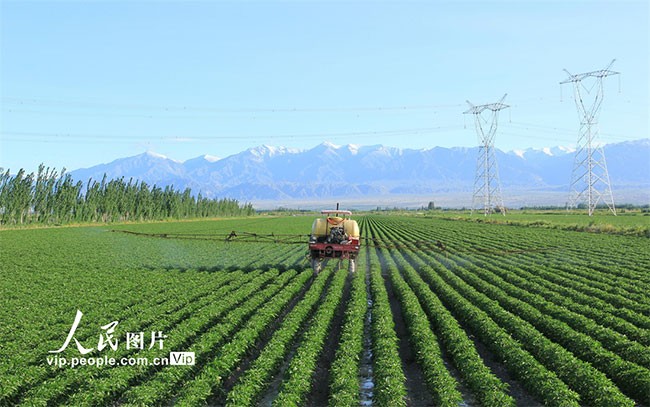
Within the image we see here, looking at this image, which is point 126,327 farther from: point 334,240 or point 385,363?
point 334,240

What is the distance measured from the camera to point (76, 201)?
84.2 metres

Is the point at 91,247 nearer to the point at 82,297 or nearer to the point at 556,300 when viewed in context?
the point at 82,297

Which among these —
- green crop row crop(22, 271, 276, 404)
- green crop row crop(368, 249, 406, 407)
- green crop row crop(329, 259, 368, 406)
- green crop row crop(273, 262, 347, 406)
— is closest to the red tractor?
green crop row crop(329, 259, 368, 406)

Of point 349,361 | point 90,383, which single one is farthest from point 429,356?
point 90,383

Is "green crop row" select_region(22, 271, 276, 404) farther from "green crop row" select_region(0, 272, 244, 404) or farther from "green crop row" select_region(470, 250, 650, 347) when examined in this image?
"green crop row" select_region(470, 250, 650, 347)

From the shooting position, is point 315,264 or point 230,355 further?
point 315,264

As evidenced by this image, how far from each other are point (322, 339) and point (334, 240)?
11.6 m

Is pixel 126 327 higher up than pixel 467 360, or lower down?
higher up

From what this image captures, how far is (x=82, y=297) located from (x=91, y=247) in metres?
23.4

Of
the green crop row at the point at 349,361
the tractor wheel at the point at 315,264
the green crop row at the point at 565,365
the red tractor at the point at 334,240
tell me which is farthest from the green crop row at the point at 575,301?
the tractor wheel at the point at 315,264

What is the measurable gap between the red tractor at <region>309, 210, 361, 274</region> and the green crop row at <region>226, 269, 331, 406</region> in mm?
7350

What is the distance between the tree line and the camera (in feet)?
237

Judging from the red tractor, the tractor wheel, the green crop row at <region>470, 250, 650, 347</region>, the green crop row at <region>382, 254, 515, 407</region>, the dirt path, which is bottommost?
the dirt path

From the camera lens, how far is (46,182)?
257 ft
